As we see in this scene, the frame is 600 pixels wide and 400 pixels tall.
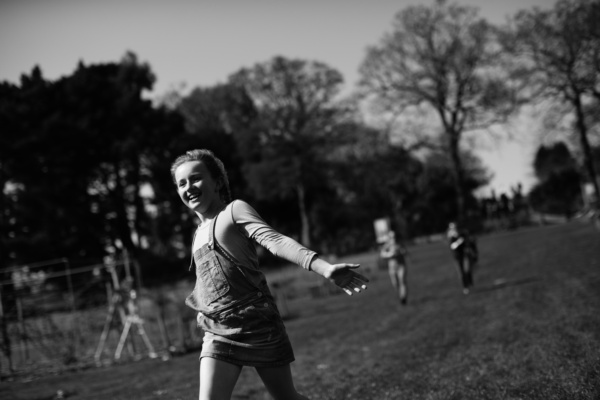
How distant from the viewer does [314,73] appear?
171ft

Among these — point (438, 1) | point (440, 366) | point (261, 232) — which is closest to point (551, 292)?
point (440, 366)

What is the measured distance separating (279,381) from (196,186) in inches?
50.1

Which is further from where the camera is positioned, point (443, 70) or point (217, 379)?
point (443, 70)

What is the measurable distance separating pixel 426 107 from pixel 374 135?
5.42 meters

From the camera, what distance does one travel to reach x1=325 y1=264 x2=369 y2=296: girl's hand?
9.05 feet

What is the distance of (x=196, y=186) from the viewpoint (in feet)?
11.3

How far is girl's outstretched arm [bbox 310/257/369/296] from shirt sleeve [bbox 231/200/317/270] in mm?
52

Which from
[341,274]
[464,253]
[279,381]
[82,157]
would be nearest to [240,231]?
[341,274]

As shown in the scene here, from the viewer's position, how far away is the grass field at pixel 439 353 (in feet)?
19.0

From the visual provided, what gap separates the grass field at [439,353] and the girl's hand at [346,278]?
2919 mm

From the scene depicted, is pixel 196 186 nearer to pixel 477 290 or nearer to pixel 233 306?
pixel 233 306

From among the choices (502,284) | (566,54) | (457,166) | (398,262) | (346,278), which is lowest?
(502,284)

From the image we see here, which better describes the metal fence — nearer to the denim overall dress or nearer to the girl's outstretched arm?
the denim overall dress

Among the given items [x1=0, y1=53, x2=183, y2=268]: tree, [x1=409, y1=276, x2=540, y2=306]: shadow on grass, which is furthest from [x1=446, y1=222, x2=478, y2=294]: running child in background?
[x1=0, y1=53, x2=183, y2=268]: tree
